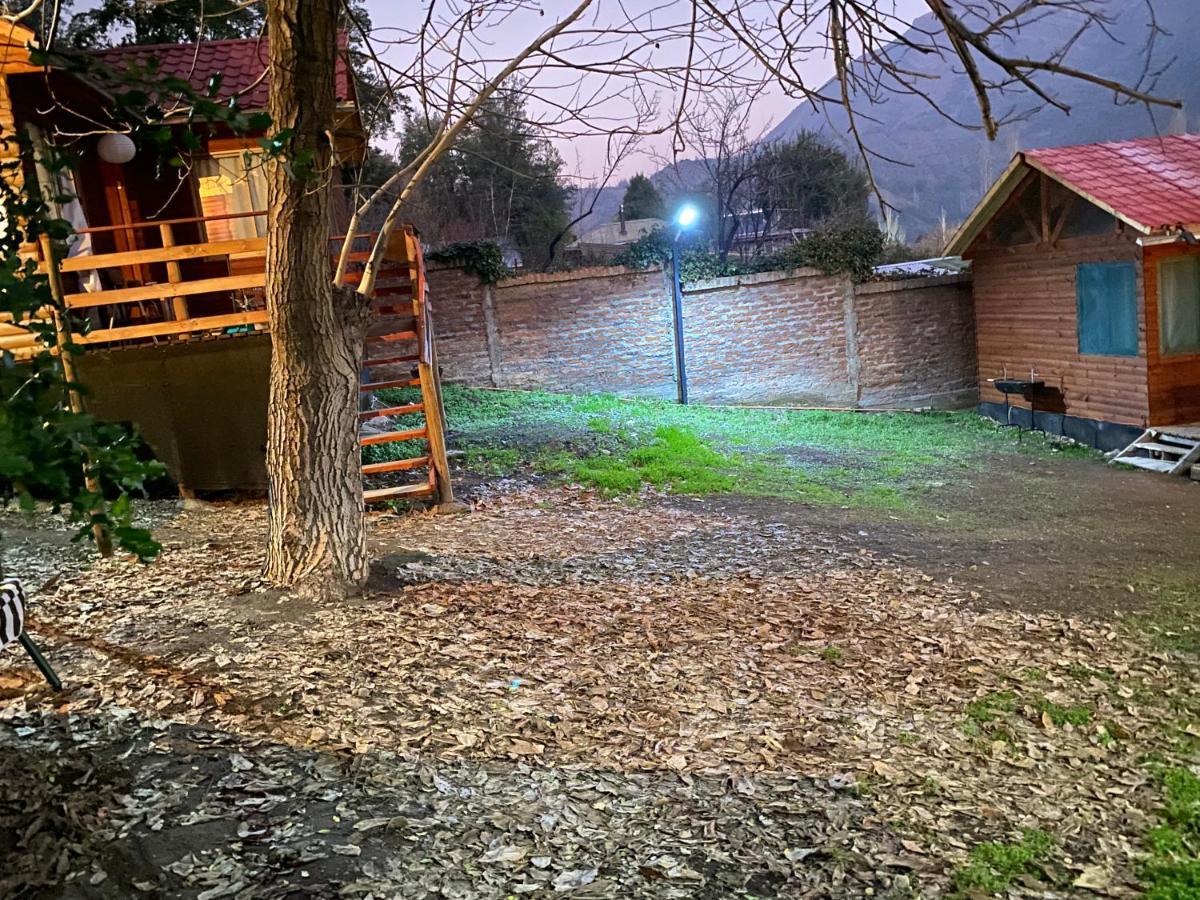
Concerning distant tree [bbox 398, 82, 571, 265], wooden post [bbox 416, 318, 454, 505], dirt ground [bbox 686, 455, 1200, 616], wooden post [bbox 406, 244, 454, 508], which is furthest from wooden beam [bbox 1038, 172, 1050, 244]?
distant tree [bbox 398, 82, 571, 265]

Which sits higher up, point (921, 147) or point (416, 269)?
point (921, 147)

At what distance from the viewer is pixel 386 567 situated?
20.8ft

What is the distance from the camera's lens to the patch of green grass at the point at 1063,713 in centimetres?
460

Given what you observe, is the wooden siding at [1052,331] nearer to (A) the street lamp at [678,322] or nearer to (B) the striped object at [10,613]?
(A) the street lamp at [678,322]

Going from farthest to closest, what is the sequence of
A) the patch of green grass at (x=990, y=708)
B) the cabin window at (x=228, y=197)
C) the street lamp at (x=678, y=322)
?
1. the street lamp at (x=678, y=322)
2. the cabin window at (x=228, y=197)
3. the patch of green grass at (x=990, y=708)

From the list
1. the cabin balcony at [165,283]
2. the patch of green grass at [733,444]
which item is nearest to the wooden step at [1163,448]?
the patch of green grass at [733,444]

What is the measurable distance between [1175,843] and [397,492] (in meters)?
6.33

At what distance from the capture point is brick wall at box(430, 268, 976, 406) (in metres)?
16.8

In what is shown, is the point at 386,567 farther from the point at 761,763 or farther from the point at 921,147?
the point at 921,147

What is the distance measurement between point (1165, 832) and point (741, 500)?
578 centimetres

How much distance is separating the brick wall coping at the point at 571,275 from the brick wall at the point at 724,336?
2 centimetres

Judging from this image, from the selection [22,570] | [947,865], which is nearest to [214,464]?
[22,570]

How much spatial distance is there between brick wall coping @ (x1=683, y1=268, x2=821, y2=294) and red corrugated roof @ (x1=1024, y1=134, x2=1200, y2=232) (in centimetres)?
450

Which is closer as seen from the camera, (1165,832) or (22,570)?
(1165,832)
